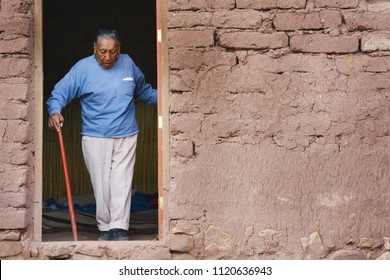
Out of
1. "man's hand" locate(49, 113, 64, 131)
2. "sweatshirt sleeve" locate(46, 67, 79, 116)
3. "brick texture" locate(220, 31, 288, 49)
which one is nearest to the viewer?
"brick texture" locate(220, 31, 288, 49)

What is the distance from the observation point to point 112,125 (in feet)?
22.1

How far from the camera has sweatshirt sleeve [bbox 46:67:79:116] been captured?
21.7 feet

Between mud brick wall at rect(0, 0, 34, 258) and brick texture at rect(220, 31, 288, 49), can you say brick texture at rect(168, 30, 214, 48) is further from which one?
mud brick wall at rect(0, 0, 34, 258)

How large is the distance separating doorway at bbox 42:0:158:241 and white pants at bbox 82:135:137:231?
2121 millimetres

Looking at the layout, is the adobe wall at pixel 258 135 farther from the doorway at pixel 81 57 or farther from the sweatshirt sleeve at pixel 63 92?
the doorway at pixel 81 57

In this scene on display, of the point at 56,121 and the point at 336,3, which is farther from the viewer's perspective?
the point at 56,121

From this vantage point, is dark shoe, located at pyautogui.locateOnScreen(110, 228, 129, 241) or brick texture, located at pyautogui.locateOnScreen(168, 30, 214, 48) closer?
brick texture, located at pyautogui.locateOnScreen(168, 30, 214, 48)

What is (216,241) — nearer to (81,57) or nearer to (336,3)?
(336,3)

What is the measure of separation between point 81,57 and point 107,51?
10.0 feet

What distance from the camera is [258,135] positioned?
6.23m

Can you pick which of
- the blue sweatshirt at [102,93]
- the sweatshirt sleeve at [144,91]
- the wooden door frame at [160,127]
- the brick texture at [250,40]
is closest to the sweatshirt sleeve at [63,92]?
the blue sweatshirt at [102,93]

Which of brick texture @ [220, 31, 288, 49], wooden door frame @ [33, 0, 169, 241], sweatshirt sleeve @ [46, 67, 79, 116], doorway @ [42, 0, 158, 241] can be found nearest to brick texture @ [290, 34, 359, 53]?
brick texture @ [220, 31, 288, 49]

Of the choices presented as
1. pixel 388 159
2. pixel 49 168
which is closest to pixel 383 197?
pixel 388 159

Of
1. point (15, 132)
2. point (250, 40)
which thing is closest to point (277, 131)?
point (250, 40)
